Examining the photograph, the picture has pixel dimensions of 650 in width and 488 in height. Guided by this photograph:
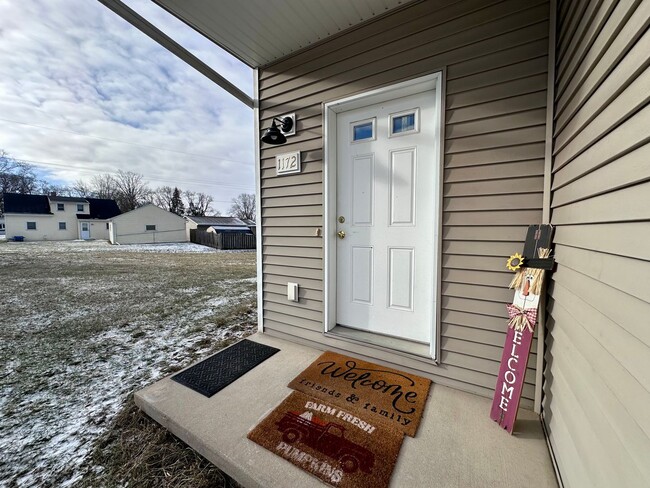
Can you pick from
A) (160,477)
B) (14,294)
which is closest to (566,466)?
(160,477)

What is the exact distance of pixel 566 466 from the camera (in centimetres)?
102

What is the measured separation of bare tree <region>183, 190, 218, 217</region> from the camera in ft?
102

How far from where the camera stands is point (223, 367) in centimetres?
197

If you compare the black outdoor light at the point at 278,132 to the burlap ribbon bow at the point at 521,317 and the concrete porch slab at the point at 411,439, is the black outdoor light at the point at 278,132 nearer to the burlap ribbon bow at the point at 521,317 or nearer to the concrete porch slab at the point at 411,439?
the concrete porch slab at the point at 411,439

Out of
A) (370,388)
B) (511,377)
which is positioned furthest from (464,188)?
(370,388)

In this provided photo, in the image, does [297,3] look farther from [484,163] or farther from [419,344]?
[419,344]

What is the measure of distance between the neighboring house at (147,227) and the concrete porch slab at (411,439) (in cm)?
2065

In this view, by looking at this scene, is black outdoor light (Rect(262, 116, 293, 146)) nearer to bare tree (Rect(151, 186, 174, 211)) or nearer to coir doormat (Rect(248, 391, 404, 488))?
coir doormat (Rect(248, 391, 404, 488))

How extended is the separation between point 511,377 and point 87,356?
3.30 meters

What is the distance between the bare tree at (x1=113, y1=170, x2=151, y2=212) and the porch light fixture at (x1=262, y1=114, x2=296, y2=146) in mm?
32126

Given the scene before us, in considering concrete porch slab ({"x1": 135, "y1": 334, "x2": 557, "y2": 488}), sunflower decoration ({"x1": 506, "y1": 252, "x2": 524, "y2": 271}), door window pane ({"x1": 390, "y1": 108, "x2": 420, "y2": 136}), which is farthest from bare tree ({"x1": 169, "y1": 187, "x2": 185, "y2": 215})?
sunflower decoration ({"x1": 506, "y1": 252, "x2": 524, "y2": 271})

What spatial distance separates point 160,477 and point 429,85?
2.71 m

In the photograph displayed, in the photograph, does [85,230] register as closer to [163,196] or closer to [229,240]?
[163,196]

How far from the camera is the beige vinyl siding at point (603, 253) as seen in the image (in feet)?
2.07
